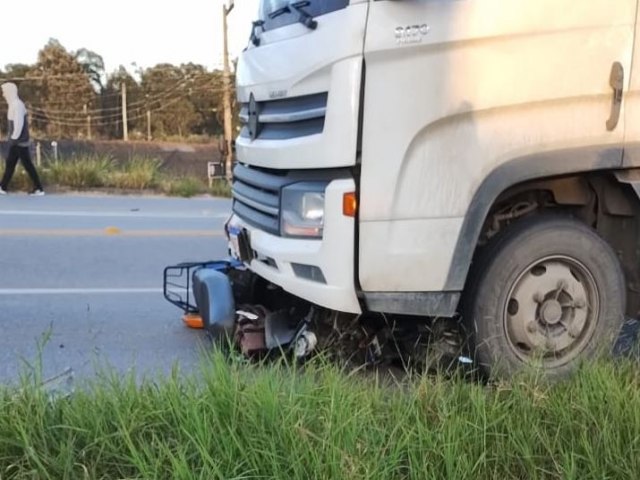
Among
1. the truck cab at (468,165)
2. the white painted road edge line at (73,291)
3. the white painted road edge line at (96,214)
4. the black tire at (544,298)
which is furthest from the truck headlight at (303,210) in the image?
the white painted road edge line at (96,214)

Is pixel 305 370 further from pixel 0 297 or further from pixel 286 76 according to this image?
pixel 0 297

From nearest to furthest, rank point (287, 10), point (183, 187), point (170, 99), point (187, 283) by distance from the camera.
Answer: point (287, 10), point (187, 283), point (183, 187), point (170, 99)

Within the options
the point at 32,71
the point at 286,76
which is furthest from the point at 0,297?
the point at 32,71

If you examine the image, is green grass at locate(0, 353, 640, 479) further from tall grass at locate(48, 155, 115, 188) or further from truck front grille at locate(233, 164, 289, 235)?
tall grass at locate(48, 155, 115, 188)

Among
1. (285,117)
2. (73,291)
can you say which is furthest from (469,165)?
(73,291)

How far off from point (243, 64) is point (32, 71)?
52.3m

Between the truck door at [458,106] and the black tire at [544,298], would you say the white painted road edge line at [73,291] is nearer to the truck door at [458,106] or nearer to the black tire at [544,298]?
the truck door at [458,106]

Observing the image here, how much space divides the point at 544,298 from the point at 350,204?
3.77 ft

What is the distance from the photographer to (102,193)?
48.7ft

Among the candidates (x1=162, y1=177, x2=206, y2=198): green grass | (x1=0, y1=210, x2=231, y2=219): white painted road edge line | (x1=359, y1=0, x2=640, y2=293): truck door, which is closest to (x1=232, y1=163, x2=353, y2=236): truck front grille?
(x1=359, y1=0, x2=640, y2=293): truck door

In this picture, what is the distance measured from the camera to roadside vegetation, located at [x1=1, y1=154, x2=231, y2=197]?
15164mm

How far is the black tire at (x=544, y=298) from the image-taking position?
3.72 metres

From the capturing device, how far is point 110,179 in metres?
15.7

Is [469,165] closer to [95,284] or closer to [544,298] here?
[544,298]
